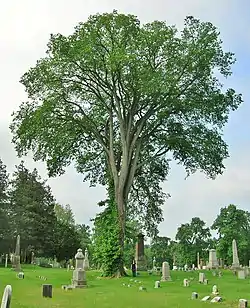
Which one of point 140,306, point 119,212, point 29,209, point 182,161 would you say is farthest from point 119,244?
point 29,209

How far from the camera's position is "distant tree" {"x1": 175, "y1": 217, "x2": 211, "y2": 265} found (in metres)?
73.1

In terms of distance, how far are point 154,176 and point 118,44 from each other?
13590mm

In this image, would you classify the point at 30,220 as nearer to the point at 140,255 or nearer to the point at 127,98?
the point at 140,255

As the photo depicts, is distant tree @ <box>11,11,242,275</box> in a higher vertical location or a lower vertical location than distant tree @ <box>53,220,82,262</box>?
higher

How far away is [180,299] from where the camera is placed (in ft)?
54.0

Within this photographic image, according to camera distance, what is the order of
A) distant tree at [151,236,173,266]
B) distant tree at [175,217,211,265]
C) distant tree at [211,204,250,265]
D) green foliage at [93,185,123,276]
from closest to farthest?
green foliage at [93,185,123,276]
distant tree at [211,204,250,265]
distant tree at [175,217,211,265]
distant tree at [151,236,173,266]

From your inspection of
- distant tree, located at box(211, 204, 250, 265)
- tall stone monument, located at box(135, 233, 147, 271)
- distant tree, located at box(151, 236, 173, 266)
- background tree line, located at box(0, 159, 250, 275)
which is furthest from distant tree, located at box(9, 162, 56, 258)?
distant tree, located at box(151, 236, 173, 266)

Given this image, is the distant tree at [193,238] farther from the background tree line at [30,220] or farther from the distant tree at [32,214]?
the distant tree at [32,214]

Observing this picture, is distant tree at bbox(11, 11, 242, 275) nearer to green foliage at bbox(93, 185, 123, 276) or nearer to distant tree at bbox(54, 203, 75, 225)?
green foliage at bbox(93, 185, 123, 276)

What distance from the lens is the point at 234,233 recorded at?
58469 millimetres

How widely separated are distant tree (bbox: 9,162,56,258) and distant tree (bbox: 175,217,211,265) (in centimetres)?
2424

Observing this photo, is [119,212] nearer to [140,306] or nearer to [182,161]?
[182,161]

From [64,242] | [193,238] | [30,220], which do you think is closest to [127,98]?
[30,220]

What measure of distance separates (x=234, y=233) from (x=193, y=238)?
17053 millimetres
